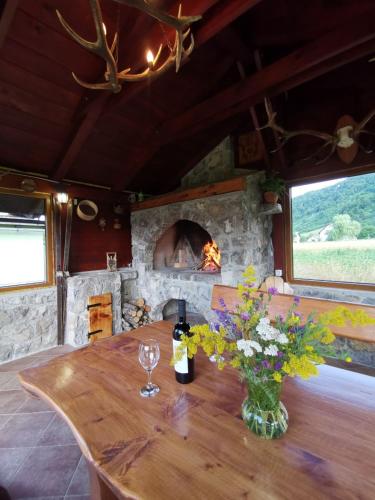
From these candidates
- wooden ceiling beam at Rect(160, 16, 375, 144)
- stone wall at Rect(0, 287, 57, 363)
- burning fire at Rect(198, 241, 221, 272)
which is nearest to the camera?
wooden ceiling beam at Rect(160, 16, 375, 144)

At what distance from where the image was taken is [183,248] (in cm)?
444

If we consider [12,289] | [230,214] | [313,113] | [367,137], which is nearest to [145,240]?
[230,214]

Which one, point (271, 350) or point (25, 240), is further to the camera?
point (25, 240)

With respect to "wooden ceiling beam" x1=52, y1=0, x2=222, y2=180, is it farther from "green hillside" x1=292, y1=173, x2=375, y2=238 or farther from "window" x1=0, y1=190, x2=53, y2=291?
"green hillside" x1=292, y1=173, x2=375, y2=238

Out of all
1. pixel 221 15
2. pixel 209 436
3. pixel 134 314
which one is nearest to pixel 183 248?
pixel 134 314

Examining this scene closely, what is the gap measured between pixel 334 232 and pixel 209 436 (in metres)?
3.26

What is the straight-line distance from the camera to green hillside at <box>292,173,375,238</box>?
117 inches

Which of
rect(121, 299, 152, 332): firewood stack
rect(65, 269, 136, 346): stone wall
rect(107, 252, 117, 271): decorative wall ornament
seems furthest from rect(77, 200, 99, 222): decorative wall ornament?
rect(121, 299, 152, 332): firewood stack

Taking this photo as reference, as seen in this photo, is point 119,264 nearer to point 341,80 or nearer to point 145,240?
point 145,240

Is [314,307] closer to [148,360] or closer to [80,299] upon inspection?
[148,360]

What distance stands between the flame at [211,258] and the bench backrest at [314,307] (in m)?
2.11

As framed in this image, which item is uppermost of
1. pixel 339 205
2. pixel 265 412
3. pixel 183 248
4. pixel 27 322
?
pixel 339 205

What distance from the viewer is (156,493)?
544 mm

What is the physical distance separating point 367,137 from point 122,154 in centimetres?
315
